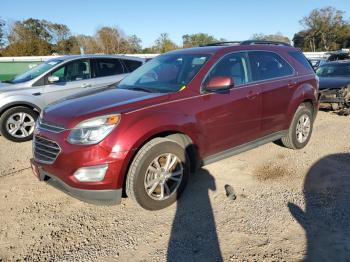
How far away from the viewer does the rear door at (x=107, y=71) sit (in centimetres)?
749

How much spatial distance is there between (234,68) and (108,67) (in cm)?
420

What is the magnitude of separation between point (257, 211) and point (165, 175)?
1.11 meters

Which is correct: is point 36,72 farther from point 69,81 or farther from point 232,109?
point 232,109

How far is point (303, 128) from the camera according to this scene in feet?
18.6

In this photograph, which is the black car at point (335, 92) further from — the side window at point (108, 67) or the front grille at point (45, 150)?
the front grille at point (45, 150)

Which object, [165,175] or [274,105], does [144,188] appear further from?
[274,105]

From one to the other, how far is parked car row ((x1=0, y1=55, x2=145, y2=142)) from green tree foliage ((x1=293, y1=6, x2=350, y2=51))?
Result: 6675 centimetres

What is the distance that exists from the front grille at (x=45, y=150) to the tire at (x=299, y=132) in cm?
373

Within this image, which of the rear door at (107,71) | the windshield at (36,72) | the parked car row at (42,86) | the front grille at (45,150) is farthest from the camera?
the rear door at (107,71)

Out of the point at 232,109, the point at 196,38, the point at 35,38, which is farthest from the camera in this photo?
the point at 196,38

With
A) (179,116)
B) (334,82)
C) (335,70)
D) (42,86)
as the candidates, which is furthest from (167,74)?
(335,70)

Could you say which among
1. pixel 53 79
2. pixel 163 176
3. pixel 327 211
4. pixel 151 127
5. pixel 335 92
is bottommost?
pixel 327 211

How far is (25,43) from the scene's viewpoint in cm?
4631

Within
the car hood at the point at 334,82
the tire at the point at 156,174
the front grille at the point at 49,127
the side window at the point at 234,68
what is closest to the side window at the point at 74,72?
the front grille at the point at 49,127
